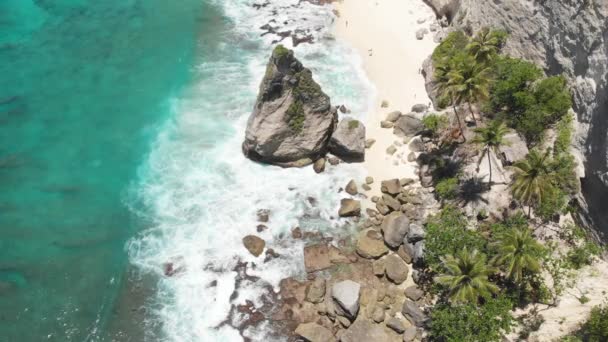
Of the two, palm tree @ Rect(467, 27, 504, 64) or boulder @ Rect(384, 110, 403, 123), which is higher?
palm tree @ Rect(467, 27, 504, 64)

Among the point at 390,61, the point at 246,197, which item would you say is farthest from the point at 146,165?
the point at 390,61

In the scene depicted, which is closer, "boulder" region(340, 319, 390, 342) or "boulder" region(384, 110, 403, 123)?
"boulder" region(340, 319, 390, 342)

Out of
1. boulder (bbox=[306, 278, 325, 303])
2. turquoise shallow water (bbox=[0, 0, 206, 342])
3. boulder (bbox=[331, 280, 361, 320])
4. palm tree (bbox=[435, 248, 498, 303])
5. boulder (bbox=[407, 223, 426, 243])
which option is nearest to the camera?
palm tree (bbox=[435, 248, 498, 303])

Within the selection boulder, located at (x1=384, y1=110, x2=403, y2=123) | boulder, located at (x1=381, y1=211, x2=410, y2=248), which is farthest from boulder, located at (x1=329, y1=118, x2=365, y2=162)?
boulder, located at (x1=381, y1=211, x2=410, y2=248)

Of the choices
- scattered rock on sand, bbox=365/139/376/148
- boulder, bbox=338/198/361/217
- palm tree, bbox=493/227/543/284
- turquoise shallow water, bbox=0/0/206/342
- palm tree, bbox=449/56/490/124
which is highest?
palm tree, bbox=449/56/490/124

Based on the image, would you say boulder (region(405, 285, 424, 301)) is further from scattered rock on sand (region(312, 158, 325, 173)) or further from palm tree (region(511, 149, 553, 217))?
scattered rock on sand (region(312, 158, 325, 173))

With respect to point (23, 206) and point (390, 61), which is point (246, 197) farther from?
point (390, 61)

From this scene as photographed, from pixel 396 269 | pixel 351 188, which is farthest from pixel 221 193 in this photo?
pixel 396 269
